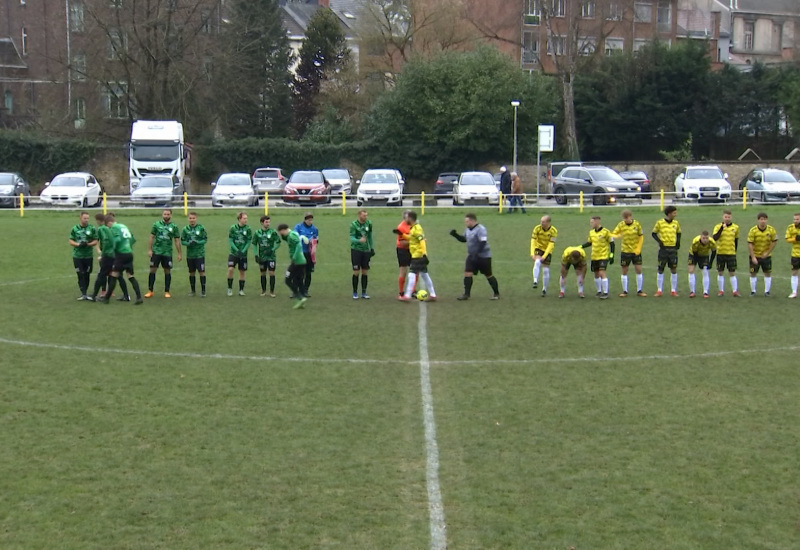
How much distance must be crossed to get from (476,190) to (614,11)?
105 feet

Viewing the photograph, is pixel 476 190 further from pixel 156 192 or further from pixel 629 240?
pixel 629 240

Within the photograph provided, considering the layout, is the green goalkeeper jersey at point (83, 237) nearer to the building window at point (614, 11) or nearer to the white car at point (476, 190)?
the white car at point (476, 190)

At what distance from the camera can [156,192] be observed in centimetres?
4166

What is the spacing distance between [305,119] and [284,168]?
50.2 ft

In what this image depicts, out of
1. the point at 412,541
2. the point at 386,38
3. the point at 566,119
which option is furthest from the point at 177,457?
the point at 386,38

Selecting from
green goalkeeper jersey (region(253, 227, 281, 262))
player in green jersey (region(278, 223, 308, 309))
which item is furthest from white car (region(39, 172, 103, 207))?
player in green jersey (region(278, 223, 308, 309))

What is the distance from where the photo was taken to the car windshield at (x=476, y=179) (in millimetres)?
42969

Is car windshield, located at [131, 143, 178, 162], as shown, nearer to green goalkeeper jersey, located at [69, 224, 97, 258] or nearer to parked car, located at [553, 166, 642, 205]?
parked car, located at [553, 166, 642, 205]

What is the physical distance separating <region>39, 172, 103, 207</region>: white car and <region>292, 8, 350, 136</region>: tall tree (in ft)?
108

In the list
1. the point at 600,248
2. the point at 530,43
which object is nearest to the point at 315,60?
the point at 530,43

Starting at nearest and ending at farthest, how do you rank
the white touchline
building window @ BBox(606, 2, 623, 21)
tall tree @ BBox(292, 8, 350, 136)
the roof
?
the white touchline < building window @ BBox(606, 2, 623, 21) < the roof < tall tree @ BBox(292, 8, 350, 136)

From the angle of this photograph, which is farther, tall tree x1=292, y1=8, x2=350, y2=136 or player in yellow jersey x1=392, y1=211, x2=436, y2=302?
tall tree x1=292, y1=8, x2=350, y2=136

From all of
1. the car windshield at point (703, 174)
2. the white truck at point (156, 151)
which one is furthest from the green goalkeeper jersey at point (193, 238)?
the car windshield at point (703, 174)

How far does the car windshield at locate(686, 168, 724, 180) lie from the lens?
1742 inches
